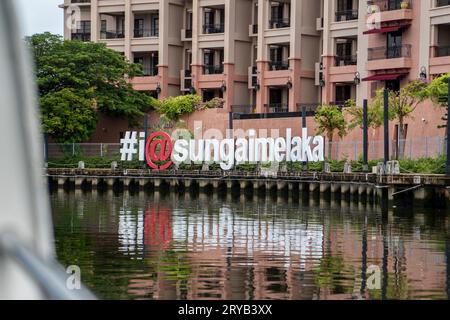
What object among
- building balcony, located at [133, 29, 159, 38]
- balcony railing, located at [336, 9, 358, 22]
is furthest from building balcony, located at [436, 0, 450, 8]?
building balcony, located at [133, 29, 159, 38]

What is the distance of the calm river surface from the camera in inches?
824

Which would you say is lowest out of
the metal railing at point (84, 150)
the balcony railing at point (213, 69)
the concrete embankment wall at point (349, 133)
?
the metal railing at point (84, 150)

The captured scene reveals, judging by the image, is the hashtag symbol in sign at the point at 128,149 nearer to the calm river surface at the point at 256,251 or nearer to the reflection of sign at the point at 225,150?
the reflection of sign at the point at 225,150

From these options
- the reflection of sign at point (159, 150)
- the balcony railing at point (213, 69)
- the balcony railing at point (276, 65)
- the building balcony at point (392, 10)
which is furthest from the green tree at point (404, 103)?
the balcony railing at point (213, 69)

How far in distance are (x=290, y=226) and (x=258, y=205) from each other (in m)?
20.2

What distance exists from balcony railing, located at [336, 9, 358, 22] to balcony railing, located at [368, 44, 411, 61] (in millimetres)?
6101

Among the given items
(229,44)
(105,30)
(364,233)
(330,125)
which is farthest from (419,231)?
(105,30)

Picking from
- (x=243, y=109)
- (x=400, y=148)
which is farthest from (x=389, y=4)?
(x=243, y=109)

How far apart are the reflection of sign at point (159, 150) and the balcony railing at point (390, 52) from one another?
19.6 metres

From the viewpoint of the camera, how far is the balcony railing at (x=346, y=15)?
87269mm

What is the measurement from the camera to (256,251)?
30.5 meters

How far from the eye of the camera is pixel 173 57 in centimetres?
10175
